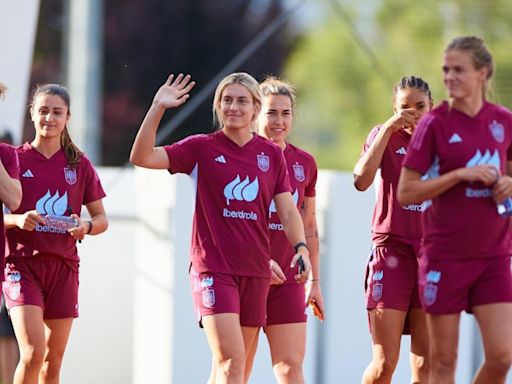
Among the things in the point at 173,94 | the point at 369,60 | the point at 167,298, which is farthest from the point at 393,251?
the point at 369,60

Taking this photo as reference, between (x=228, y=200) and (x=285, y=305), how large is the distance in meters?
0.79

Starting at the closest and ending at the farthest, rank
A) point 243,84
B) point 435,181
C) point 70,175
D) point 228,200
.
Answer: point 435,181
point 228,200
point 243,84
point 70,175

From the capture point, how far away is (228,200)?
20.3 ft

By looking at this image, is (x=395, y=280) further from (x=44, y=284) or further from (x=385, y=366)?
(x=44, y=284)

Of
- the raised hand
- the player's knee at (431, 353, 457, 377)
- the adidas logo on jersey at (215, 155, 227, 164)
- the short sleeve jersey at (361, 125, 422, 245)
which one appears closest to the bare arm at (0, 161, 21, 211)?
the raised hand

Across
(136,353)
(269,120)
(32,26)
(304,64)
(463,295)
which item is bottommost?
(136,353)

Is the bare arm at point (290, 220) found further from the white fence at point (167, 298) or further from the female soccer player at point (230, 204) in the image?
the white fence at point (167, 298)

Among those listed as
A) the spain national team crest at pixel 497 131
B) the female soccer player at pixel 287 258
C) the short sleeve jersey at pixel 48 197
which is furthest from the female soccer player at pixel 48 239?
the spain national team crest at pixel 497 131

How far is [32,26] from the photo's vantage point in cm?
938

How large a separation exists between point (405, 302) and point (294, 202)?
2.60ft

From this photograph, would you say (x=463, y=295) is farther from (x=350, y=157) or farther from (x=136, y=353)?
(x=350, y=157)

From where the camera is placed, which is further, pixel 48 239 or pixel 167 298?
pixel 167 298

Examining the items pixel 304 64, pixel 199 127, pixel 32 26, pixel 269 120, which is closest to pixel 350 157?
pixel 304 64

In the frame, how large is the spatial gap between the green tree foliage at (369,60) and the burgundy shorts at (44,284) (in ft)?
24.7
